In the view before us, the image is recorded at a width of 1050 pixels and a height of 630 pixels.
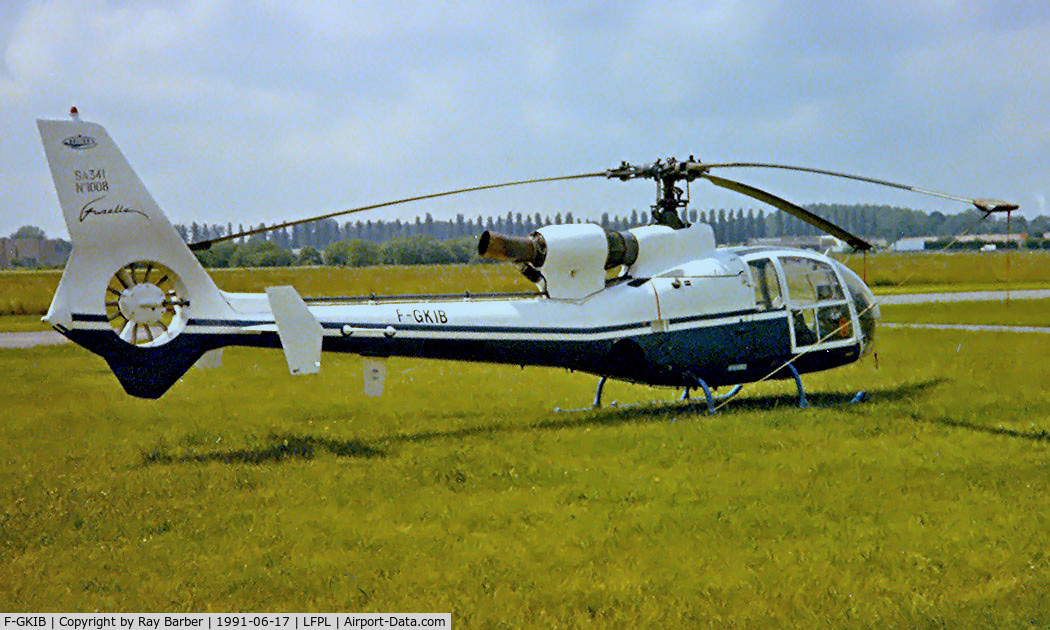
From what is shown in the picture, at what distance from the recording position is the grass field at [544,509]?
686cm

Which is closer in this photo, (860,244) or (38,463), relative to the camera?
(38,463)

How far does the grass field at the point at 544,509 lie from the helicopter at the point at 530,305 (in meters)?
1.01

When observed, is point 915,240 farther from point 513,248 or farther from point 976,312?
point 513,248

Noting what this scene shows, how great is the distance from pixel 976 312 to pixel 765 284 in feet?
77.0

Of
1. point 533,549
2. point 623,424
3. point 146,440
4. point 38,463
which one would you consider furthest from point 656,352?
point 38,463

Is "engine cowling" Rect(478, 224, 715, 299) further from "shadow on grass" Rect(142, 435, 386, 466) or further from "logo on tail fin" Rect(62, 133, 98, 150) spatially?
"logo on tail fin" Rect(62, 133, 98, 150)

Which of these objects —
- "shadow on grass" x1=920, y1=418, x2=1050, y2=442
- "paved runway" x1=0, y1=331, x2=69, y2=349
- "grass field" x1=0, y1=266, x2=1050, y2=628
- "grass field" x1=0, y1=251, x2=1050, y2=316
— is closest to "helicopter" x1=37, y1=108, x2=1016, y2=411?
"grass field" x1=0, y1=266, x2=1050, y2=628

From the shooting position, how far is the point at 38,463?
1130 cm

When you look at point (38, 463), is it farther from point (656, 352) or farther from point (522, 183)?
point (656, 352)

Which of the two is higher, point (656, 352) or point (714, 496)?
point (656, 352)

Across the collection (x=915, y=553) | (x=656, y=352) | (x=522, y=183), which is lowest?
(x=915, y=553)

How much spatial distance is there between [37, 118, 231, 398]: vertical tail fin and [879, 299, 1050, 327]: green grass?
1011 inches

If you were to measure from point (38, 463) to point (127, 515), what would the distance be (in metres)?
3.12

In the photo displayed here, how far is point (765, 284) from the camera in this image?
558 inches
